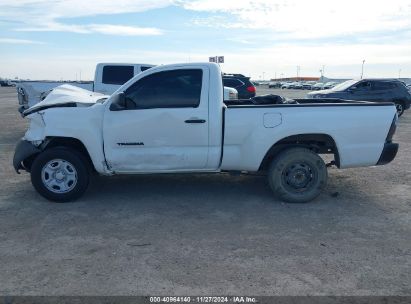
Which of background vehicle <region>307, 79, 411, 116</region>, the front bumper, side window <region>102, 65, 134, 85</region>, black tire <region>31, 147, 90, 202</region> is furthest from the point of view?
background vehicle <region>307, 79, 411, 116</region>

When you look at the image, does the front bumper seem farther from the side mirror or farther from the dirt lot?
the side mirror

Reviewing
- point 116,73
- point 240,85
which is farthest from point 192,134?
point 240,85

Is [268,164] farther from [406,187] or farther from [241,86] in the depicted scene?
[241,86]

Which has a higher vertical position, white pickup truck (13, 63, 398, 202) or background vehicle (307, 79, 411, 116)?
background vehicle (307, 79, 411, 116)

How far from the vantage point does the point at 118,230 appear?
484 centimetres

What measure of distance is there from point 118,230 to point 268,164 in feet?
8.06

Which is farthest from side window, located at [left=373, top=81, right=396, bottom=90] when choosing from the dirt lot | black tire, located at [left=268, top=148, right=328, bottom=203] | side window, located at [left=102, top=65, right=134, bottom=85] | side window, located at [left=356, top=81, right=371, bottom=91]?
black tire, located at [left=268, top=148, right=328, bottom=203]

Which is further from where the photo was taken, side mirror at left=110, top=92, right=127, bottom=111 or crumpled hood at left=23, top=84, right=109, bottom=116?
crumpled hood at left=23, top=84, right=109, bottom=116

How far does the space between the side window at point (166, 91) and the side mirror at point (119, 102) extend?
0.07m

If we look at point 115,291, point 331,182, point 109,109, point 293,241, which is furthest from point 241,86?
point 115,291

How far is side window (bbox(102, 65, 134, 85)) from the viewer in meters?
13.2

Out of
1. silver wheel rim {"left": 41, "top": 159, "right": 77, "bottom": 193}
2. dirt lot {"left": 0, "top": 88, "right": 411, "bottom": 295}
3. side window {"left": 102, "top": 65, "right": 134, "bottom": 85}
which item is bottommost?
dirt lot {"left": 0, "top": 88, "right": 411, "bottom": 295}

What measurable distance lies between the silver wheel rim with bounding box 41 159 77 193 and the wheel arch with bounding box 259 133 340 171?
8.97 ft

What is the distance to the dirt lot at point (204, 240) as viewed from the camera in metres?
3.60
